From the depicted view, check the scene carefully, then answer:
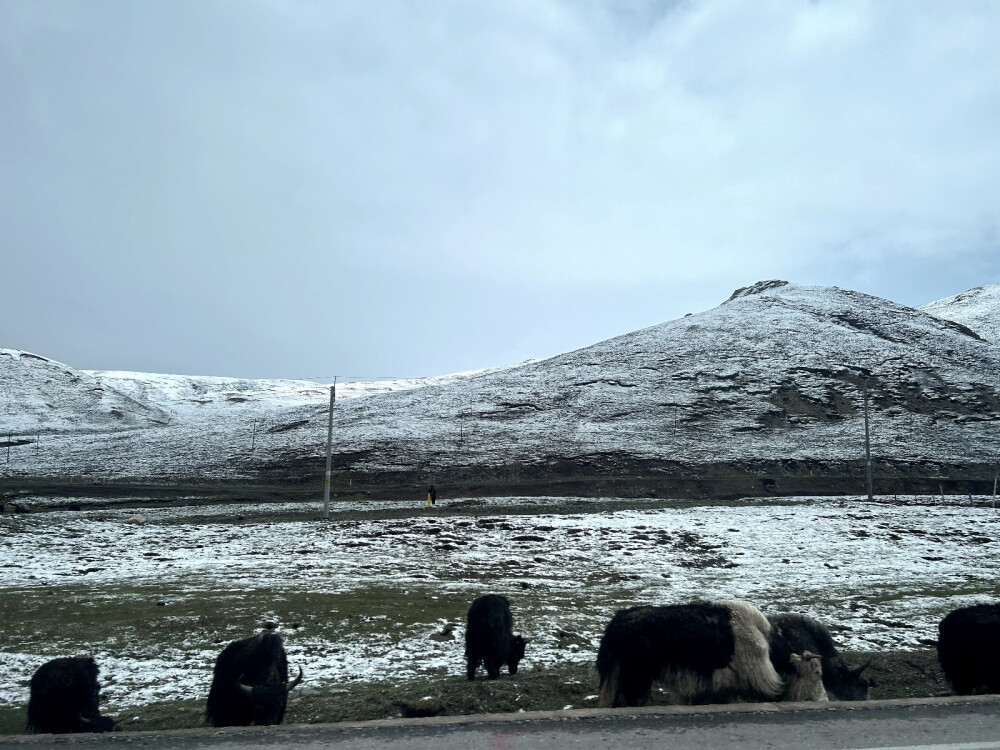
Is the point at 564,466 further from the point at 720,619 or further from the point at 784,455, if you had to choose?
the point at 720,619

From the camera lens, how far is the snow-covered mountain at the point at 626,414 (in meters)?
65.2

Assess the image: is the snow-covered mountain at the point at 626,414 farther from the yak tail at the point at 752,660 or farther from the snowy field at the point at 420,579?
the yak tail at the point at 752,660

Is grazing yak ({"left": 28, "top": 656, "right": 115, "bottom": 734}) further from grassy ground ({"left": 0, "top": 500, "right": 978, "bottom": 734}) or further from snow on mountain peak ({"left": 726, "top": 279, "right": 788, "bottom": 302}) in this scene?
snow on mountain peak ({"left": 726, "top": 279, "right": 788, "bottom": 302})

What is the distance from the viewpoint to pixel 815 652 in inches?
345

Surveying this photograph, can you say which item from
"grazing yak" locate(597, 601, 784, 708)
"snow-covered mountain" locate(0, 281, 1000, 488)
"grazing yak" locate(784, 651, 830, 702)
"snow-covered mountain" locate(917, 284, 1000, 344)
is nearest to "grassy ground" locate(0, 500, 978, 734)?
"grazing yak" locate(597, 601, 784, 708)

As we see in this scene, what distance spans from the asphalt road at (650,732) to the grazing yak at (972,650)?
1762 mm

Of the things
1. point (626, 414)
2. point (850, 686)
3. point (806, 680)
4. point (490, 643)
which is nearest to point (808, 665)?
point (806, 680)

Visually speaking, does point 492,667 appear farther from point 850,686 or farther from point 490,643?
point 850,686

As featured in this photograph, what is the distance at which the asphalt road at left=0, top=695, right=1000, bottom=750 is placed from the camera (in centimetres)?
628

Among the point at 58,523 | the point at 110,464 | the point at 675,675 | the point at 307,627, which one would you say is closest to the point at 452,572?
the point at 307,627

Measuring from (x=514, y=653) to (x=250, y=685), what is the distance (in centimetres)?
430

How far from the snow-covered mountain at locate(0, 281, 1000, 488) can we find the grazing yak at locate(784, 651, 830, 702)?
5233 centimetres

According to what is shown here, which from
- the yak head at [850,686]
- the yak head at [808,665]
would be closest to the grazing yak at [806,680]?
the yak head at [808,665]

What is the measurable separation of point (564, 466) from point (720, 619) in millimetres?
54684
